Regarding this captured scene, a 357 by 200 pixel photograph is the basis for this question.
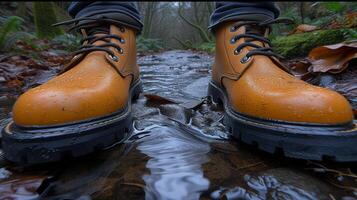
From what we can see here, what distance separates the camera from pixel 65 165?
89 cm

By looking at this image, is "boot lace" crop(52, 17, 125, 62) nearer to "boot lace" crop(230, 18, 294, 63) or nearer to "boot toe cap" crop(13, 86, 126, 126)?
"boot toe cap" crop(13, 86, 126, 126)

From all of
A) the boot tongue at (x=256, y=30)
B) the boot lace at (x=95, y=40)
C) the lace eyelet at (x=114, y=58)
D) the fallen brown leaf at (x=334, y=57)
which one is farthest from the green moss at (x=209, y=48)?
the lace eyelet at (x=114, y=58)

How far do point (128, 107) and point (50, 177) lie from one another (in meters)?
0.45

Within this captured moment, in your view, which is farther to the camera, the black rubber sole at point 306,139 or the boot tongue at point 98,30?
the boot tongue at point 98,30

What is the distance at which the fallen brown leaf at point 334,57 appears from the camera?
171 cm

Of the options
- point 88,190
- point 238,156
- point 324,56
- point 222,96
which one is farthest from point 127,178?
point 324,56

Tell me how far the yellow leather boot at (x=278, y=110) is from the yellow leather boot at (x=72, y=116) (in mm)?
426

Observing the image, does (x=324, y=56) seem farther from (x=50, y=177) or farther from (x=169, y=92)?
(x=50, y=177)

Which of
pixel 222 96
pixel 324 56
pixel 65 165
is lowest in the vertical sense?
pixel 65 165

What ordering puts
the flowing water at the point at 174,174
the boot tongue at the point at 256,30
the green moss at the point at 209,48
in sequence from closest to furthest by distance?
the flowing water at the point at 174,174 → the boot tongue at the point at 256,30 → the green moss at the point at 209,48

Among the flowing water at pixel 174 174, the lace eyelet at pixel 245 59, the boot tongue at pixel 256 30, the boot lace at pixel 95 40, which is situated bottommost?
the flowing water at pixel 174 174

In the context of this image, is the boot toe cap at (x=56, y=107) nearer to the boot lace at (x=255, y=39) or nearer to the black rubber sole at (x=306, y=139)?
the black rubber sole at (x=306, y=139)

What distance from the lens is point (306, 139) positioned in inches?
34.6

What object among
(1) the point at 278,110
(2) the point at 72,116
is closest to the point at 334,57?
(1) the point at 278,110
